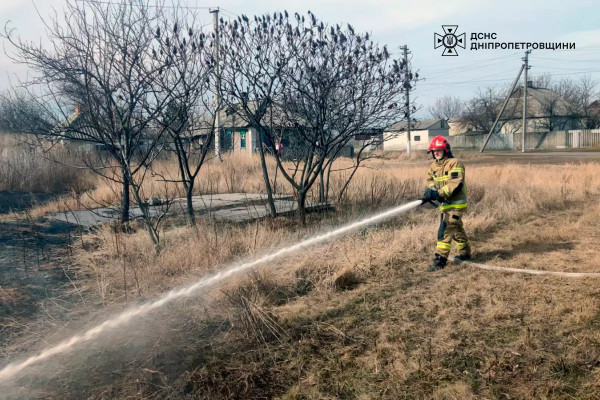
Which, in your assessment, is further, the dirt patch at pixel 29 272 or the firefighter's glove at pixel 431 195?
the firefighter's glove at pixel 431 195

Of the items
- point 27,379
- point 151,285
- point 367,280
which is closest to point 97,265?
point 151,285

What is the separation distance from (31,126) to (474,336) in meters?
5.81

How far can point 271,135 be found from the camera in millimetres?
7438

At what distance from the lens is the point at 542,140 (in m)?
44.2

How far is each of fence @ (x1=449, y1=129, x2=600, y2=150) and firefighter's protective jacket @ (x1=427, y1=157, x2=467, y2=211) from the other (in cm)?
4154

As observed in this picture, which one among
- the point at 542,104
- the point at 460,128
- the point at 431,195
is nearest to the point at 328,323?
the point at 431,195

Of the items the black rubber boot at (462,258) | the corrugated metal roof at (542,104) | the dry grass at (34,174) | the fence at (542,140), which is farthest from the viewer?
the corrugated metal roof at (542,104)

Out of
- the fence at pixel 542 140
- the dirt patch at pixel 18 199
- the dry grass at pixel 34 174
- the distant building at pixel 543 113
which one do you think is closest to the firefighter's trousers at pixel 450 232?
the dirt patch at pixel 18 199

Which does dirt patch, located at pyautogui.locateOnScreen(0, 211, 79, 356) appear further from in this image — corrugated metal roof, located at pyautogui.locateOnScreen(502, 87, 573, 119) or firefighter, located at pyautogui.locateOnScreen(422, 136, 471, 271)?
corrugated metal roof, located at pyautogui.locateOnScreen(502, 87, 573, 119)

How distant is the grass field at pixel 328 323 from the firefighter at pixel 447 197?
0.95 ft

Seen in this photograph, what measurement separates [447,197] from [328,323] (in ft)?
7.85

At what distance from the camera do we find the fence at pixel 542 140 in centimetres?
4181

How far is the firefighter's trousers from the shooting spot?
5453 millimetres

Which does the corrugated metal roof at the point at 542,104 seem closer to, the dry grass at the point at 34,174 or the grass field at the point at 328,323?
the dry grass at the point at 34,174
